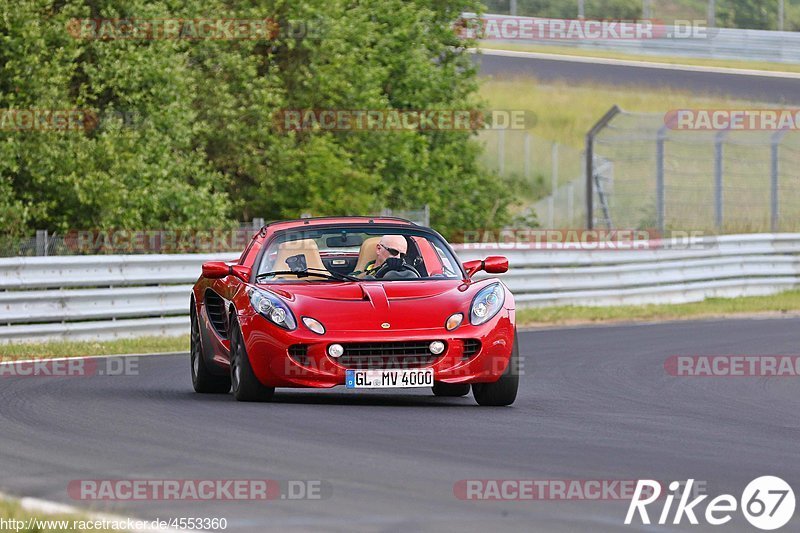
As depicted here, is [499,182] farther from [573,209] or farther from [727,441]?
[727,441]

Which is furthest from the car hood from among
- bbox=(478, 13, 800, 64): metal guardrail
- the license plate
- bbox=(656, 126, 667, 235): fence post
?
bbox=(478, 13, 800, 64): metal guardrail

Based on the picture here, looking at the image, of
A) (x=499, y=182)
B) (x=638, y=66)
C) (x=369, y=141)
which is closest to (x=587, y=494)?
(x=369, y=141)

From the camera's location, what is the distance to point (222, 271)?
11.6m

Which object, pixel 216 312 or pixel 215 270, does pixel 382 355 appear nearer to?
pixel 215 270

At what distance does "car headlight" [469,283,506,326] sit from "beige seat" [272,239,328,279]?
126cm

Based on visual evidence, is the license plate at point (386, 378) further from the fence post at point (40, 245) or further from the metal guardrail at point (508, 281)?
the fence post at point (40, 245)

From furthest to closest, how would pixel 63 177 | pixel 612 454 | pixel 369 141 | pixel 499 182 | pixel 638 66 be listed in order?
pixel 638 66 → pixel 499 182 → pixel 369 141 → pixel 63 177 → pixel 612 454

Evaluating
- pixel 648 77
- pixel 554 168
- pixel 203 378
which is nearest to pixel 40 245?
pixel 203 378

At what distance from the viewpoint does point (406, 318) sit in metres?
10.7

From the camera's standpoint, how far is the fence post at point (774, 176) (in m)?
28.5

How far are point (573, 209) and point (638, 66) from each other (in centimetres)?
1241

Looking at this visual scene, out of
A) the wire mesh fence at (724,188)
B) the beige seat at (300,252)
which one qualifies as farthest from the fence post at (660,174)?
the beige seat at (300,252)

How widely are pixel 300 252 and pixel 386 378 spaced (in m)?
1.66

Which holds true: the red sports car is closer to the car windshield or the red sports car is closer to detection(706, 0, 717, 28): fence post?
the car windshield
